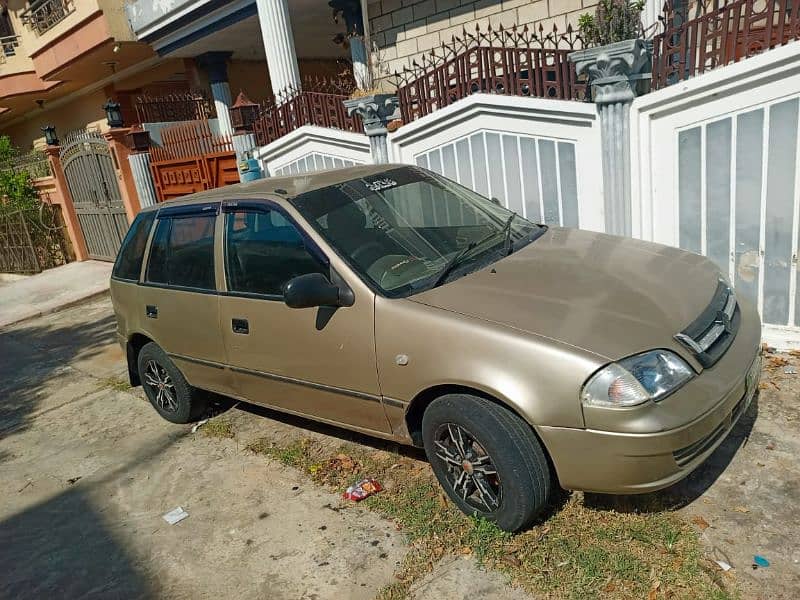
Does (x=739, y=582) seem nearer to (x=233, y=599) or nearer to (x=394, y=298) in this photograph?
(x=394, y=298)

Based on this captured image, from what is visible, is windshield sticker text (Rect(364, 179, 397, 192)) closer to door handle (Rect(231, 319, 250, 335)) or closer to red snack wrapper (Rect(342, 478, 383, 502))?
door handle (Rect(231, 319, 250, 335))

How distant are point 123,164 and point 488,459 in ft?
33.3

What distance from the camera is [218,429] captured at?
463 centimetres

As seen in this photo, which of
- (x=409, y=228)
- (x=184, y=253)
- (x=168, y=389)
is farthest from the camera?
(x=168, y=389)

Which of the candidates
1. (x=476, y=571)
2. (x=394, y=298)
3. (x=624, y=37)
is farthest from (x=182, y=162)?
(x=476, y=571)

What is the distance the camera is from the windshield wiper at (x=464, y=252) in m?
3.24

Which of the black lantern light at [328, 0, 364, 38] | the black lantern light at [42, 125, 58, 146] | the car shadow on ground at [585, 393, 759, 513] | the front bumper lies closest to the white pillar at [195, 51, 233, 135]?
the black lantern light at [42, 125, 58, 146]

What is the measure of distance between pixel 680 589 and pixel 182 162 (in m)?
9.63

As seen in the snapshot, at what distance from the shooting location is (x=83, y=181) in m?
12.6

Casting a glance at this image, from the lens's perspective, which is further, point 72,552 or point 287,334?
point 287,334

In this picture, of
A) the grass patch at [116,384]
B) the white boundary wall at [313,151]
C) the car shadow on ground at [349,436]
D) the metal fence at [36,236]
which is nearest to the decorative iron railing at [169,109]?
the metal fence at [36,236]

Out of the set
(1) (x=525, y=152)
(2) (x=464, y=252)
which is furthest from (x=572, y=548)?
(1) (x=525, y=152)

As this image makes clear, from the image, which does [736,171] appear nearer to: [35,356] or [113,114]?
[35,356]

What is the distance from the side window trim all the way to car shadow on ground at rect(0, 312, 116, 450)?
9.78 ft
